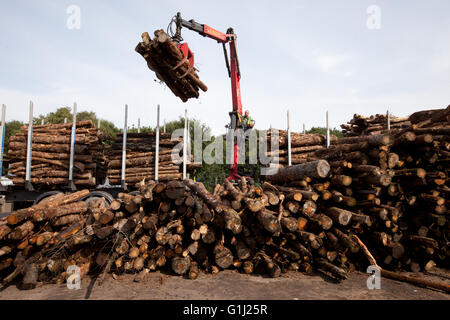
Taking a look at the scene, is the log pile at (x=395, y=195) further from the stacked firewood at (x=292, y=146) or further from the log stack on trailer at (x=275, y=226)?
the stacked firewood at (x=292, y=146)

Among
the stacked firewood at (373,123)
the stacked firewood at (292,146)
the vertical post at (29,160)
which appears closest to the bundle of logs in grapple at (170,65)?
the stacked firewood at (292,146)

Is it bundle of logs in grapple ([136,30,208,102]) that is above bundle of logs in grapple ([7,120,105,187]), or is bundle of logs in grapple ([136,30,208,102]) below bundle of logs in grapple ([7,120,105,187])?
above

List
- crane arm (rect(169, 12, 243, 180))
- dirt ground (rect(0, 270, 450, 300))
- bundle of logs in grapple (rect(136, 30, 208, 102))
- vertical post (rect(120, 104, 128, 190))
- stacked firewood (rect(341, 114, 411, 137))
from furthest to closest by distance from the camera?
stacked firewood (rect(341, 114, 411, 137)) → crane arm (rect(169, 12, 243, 180)) → vertical post (rect(120, 104, 128, 190)) → bundle of logs in grapple (rect(136, 30, 208, 102)) → dirt ground (rect(0, 270, 450, 300))

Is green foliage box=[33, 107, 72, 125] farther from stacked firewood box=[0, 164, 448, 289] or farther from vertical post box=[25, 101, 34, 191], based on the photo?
stacked firewood box=[0, 164, 448, 289]

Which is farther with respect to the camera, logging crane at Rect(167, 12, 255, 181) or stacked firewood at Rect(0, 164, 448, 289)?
logging crane at Rect(167, 12, 255, 181)

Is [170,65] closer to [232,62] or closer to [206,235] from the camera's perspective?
[232,62]

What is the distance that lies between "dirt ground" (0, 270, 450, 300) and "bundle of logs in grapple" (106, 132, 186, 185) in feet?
15.1

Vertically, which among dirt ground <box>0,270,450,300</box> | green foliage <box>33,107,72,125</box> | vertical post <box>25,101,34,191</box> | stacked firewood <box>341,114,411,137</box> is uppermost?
green foliage <box>33,107,72,125</box>

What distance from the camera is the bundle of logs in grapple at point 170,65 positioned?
24.0ft

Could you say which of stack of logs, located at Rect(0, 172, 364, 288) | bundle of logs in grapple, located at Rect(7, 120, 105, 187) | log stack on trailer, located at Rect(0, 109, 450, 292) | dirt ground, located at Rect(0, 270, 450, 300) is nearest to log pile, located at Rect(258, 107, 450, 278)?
log stack on trailer, located at Rect(0, 109, 450, 292)

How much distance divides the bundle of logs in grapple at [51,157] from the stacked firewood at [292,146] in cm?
622

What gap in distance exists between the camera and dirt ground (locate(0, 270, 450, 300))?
156 inches

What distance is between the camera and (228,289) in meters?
4.21

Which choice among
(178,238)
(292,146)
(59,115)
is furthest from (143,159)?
(59,115)
